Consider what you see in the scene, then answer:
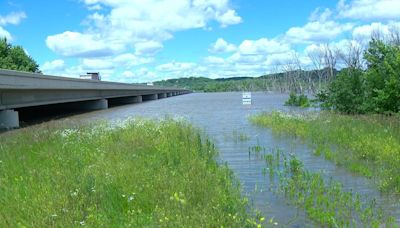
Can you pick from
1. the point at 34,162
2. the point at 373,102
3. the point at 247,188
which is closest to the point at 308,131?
the point at 373,102

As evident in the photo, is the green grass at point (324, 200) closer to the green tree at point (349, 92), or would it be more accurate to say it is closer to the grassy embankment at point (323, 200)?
the grassy embankment at point (323, 200)

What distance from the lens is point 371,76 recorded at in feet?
89.6

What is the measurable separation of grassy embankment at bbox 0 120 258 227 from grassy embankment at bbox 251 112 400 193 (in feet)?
11.3

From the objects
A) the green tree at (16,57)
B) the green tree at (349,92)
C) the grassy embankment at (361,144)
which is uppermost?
the green tree at (16,57)

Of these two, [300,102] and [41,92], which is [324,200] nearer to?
[41,92]

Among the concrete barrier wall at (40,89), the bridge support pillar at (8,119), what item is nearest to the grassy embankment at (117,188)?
the bridge support pillar at (8,119)

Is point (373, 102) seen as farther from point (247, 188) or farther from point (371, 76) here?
point (247, 188)

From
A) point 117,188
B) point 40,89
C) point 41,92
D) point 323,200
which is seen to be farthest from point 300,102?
point 117,188

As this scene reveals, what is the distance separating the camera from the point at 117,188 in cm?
856

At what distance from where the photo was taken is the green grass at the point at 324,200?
7641mm

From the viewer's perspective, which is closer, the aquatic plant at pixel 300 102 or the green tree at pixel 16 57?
the aquatic plant at pixel 300 102

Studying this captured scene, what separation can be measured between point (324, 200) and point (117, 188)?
377 centimetres

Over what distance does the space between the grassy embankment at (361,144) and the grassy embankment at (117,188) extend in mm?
3443

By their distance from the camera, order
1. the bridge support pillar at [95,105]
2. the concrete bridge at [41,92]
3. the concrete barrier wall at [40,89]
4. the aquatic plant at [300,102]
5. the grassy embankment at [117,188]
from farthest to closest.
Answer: the bridge support pillar at [95,105], the aquatic plant at [300,102], the concrete barrier wall at [40,89], the concrete bridge at [41,92], the grassy embankment at [117,188]
